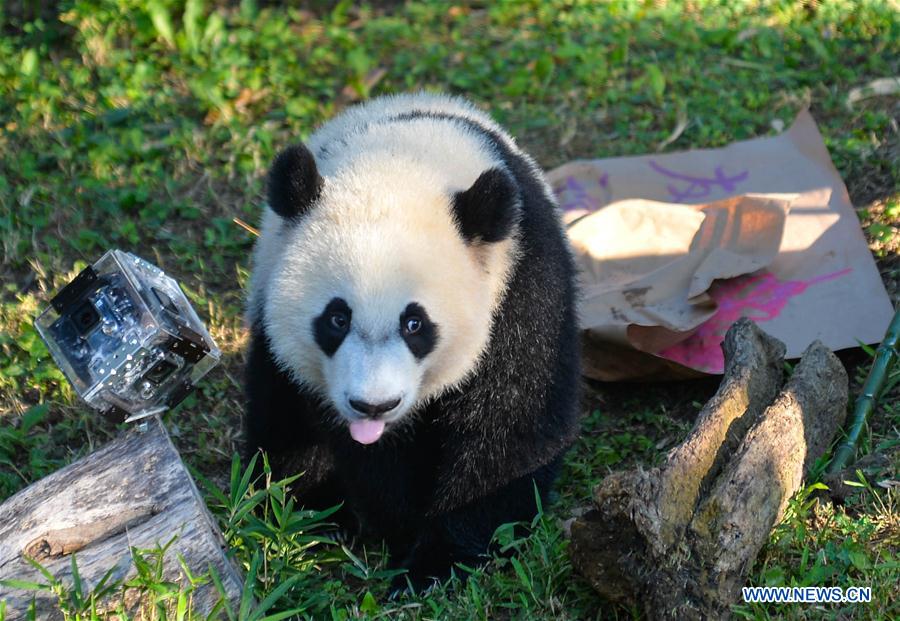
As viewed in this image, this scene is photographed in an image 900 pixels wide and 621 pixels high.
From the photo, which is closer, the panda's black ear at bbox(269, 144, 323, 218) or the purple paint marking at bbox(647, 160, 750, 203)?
the panda's black ear at bbox(269, 144, 323, 218)

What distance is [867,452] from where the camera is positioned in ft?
12.9

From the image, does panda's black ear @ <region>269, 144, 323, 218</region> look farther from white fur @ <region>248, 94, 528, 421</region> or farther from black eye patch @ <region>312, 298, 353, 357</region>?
black eye patch @ <region>312, 298, 353, 357</region>

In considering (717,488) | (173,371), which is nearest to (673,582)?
(717,488)

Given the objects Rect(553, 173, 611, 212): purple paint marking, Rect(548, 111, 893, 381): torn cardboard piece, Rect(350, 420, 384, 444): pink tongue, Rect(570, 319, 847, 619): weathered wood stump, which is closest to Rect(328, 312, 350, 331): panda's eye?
Rect(350, 420, 384, 444): pink tongue

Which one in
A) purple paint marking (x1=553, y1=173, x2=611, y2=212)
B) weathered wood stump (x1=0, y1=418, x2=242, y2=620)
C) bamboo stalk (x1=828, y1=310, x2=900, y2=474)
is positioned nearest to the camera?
weathered wood stump (x1=0, y1=418, x2=242, y2=620)

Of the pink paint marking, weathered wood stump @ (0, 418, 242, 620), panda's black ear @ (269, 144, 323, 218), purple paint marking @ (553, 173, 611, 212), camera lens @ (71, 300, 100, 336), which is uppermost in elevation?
panda's black ear @ (269, 144, 323, 218)

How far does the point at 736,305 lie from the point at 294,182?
7.80 feet

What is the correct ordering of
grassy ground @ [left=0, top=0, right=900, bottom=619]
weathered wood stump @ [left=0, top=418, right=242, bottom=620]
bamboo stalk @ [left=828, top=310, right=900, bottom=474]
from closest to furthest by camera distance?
weathered wood stump @ [left=0, top=418, right=242, bottom=620], bamboo stalk @ [left=828, top=310, right=900, bottom=474], grassy ground @ [left=0, top=0, right=900, bottom=619]

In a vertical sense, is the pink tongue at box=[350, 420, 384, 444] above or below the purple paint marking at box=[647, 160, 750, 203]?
above

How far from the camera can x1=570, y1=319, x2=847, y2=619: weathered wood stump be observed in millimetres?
3057

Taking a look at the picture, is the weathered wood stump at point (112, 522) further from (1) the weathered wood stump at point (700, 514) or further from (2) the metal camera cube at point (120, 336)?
(1) the weathered wood stump at point (700, 514)

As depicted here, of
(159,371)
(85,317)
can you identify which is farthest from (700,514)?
(85,317)

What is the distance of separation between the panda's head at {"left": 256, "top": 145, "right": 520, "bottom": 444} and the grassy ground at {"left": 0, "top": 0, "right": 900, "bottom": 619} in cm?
60

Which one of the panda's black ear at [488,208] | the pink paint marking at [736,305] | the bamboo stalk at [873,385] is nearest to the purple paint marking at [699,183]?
the pink paint marking at [736,305]
